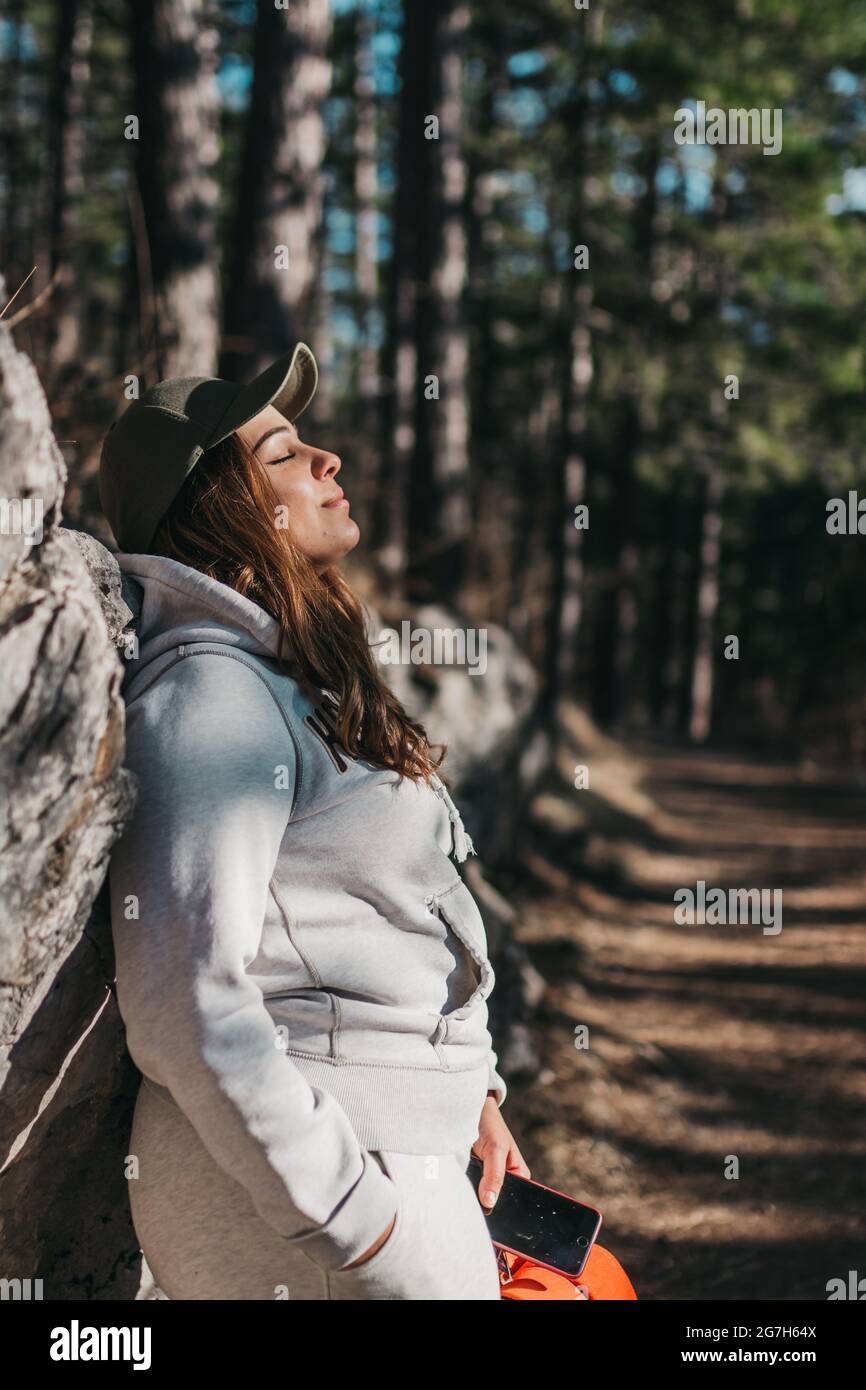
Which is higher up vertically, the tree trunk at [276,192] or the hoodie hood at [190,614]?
the tree trunk at [276,192]

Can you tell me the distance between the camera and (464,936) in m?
2.27

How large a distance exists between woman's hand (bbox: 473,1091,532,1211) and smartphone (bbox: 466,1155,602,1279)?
30 millimetres

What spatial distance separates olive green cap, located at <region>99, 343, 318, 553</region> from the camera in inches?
89.4

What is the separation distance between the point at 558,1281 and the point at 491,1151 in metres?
0.27

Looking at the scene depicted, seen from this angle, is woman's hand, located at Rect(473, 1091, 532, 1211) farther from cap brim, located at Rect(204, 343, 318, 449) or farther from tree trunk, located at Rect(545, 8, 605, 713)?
tree trunk, located at Rect(545, 8, 605, 713)

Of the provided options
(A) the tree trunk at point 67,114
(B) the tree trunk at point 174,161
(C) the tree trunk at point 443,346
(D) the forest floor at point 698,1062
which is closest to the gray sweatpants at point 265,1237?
(D) the forest floor at point 698,1062

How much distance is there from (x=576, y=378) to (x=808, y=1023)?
10.6 metres

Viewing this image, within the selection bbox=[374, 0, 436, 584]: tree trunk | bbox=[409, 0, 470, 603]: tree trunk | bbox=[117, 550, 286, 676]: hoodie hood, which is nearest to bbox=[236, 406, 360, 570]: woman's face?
bbox=[117, 550, 286, 676]: hoodie hood

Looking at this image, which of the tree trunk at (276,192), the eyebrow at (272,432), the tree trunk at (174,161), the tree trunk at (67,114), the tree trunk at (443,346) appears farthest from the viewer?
the tree trunk at (67,114)

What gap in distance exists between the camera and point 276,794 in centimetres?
195

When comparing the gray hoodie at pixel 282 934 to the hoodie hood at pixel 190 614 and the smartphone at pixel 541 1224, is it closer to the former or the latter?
the hoodie hood at pixel 190 614

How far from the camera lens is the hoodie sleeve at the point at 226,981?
1.81m

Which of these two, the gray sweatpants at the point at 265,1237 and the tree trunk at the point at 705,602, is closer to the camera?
the gray sweatpants at the point at 265,1237

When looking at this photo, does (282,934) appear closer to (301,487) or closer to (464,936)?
(464,936)
